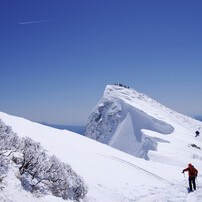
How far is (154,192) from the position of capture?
7996 mm

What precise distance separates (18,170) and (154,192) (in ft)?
20.4

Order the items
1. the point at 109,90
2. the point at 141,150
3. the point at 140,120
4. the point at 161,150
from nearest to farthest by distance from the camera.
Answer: the point at 161,150, the point at 141,150, the point at 140,120, the point at 109,90

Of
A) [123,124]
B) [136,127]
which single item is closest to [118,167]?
[136,127]

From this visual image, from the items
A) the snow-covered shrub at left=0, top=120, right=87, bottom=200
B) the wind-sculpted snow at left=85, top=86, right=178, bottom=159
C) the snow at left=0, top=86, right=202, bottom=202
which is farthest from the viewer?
the wind-sculpted snow at left=85, top=86, right=178, bottom=159

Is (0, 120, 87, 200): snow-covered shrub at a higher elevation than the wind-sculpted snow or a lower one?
higher

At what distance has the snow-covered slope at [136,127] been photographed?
2210cm

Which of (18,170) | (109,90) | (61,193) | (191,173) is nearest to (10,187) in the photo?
(18,170)

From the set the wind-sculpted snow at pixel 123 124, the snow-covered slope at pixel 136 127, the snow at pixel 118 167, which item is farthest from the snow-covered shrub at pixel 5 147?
the wind-sculpted snow at pixel 123 124

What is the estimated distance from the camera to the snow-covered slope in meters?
22.1

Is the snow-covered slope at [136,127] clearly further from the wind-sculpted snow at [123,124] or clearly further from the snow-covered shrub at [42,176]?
the snow-covered shrub at [42,176]

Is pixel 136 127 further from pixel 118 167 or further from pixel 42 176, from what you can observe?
pixel 42 176

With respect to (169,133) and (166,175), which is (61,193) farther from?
(169,133)

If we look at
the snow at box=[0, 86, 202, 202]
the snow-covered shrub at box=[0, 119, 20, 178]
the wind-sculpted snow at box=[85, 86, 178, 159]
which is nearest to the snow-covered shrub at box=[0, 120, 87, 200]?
the snow-covered shrub at box=[0, 119, 20, 178]

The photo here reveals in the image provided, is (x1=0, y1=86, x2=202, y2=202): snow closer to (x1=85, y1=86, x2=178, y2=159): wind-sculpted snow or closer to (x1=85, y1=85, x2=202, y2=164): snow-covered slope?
(x1=85, y1=85, x2=202, y2=164): snow-covered slope
